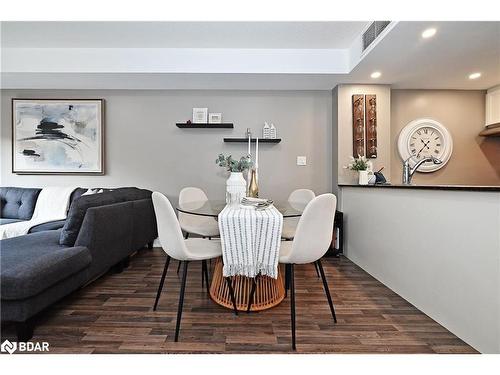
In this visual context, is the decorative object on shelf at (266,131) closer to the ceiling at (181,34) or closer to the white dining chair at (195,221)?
the ceiling at (181,34)

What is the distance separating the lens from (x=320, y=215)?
1480 mm

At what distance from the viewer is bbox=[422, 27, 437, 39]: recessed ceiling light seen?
81.5 inches

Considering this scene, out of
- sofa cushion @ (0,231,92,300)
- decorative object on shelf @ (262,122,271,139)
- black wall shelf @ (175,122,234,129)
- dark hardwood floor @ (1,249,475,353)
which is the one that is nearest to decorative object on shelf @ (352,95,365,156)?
decorative object on shelf @ (262,122,271,139)

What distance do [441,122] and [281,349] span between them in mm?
3761

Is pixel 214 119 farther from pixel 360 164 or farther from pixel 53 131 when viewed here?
pixel 53 131

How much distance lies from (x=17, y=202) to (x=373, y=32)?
14.8ft

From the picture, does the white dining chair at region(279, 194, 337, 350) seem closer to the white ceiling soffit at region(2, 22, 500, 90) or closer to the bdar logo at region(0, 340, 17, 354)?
the bdar logo at region(0, 340, 17, 354)

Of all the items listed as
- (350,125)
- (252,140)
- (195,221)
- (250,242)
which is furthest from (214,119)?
(250,242)

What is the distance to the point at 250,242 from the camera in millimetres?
1571

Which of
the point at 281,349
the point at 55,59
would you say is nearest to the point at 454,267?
the point at 281,349

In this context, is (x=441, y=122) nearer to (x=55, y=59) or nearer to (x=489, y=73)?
(x=489, y=73)

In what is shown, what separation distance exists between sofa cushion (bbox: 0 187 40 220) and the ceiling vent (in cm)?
427

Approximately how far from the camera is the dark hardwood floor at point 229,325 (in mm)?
1442

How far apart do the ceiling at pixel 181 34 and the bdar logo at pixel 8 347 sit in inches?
106
